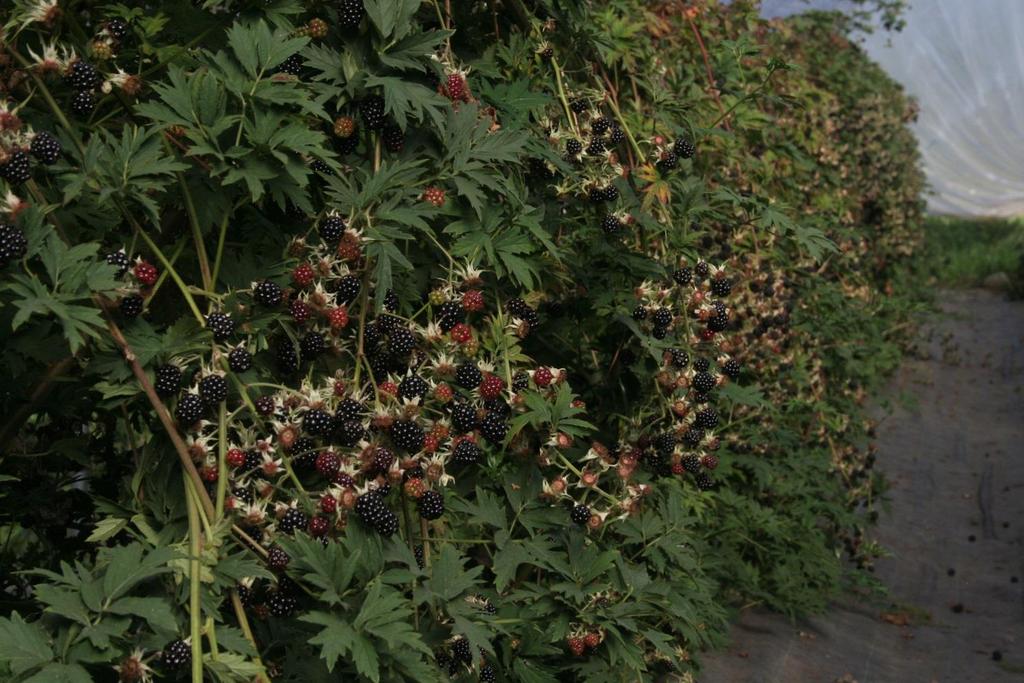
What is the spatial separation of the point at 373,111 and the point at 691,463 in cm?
120

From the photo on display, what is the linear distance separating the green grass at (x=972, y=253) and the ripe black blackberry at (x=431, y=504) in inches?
596

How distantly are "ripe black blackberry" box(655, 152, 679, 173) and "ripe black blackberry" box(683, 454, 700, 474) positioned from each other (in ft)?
2.43

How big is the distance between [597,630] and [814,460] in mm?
3088

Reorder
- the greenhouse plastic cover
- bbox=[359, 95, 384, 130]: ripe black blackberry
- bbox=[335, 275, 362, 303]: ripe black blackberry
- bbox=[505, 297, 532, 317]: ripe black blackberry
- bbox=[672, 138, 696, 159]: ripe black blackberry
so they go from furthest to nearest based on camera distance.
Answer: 1. the greenhouse plastic cover
2. bbox=[672, 138, 696, 159]: ripe black blackberry
3. bbox=[505, 297, 532, 317]: ripe black blackberry
4. bbox=[359, 95, 384, 130]: ripe black blackberry
5. bbox=[335, 275, 362, 303]: ripe black blackberry

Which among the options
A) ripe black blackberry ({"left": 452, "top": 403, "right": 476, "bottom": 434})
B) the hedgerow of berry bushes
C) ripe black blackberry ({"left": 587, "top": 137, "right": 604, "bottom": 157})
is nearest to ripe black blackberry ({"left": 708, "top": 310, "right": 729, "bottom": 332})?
the hedgerow of berry bushes

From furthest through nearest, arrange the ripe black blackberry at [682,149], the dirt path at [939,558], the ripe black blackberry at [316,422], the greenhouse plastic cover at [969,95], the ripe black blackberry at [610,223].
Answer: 1. the greenhouse plastic cover at [969,95]
2. the dirt path at [939,558]
3. the ripe black blackberry at [682,149]
4. the ripe black blackberry at [610,223]
5. the ripe black blackberry at [316,422]

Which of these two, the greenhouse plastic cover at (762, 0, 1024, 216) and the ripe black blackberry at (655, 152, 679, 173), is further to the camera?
the greenhouse plastic cover at (762, 0, 1024, 216)

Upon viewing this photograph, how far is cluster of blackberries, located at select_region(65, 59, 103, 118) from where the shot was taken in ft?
6.53

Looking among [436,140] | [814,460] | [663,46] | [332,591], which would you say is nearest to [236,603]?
[332,591]

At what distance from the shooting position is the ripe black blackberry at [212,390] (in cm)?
191

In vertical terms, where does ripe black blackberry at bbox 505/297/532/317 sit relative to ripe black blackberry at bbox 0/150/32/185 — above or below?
below

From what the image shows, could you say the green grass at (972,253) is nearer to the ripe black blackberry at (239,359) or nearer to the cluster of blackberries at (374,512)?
the cluster of blackberries at (374,512)

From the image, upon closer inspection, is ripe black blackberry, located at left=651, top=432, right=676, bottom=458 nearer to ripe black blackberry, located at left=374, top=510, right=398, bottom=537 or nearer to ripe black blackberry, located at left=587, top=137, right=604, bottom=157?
ripe black blackberry, located at left=587, top=137, right=604, bottom=157

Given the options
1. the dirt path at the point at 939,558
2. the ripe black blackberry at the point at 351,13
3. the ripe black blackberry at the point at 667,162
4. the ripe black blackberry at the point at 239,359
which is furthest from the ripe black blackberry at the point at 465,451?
the dirt path at the point at 939,558
